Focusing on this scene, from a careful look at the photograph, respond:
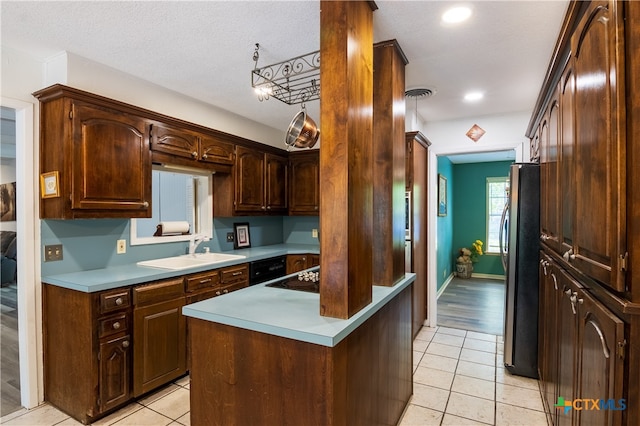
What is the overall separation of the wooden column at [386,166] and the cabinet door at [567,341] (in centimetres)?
87

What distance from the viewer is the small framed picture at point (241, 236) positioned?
3923 millimetres

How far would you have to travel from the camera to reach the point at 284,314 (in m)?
1.48

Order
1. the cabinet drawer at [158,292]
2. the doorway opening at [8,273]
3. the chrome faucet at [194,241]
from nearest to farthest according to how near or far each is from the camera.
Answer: the cabinet drawer at [158,292] < the doorway opening at [8,273] < the chrome faucet at [194,241]

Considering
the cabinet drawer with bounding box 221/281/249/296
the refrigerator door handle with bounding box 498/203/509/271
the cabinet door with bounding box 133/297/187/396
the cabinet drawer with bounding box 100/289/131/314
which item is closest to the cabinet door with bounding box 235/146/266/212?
the cabinet drawer with bounding box 221/281/249/296

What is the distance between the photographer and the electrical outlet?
2285mm

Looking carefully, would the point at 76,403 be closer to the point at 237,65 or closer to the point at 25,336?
the point at 25,336

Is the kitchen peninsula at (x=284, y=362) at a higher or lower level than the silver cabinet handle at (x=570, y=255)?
lower

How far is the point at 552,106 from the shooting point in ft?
6.43

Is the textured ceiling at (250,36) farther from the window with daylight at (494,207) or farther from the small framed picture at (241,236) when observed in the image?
the window with daylight at (494,207)

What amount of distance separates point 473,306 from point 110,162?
476 cm

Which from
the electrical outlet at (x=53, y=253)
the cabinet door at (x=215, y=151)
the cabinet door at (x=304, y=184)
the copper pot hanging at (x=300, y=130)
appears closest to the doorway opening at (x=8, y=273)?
the electrical outlet at (x=53, y=253)

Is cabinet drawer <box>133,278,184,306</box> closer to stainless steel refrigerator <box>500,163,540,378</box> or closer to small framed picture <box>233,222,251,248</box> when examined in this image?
small framed picture <box>233,222,251,248</box>

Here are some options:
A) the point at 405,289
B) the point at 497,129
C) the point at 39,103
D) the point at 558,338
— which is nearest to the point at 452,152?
the point at 497,129

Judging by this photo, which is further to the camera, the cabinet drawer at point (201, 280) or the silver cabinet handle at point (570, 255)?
the cabinet drawer at point (201, 280)
